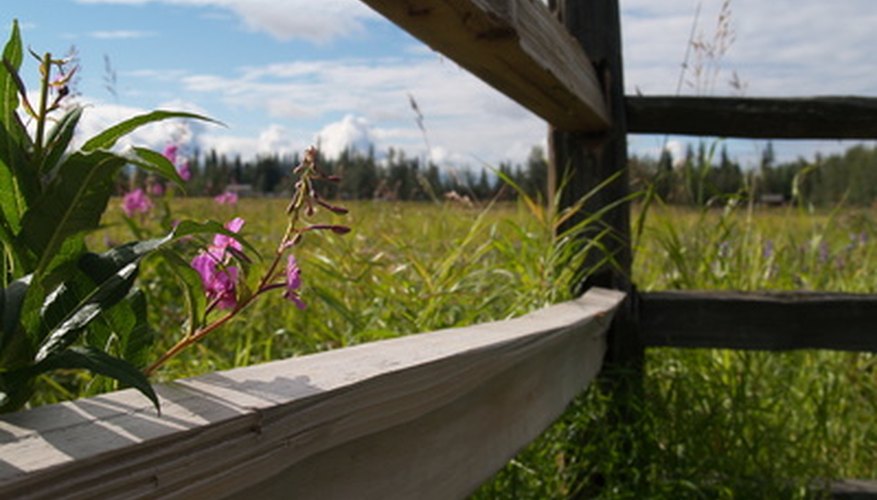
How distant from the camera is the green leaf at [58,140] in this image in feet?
2.44

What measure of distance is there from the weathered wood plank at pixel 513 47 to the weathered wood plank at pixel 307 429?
0.46 meters

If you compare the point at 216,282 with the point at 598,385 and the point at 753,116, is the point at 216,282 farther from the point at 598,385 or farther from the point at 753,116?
the point at 753,116

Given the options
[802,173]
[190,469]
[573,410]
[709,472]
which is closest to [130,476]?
[190,469]

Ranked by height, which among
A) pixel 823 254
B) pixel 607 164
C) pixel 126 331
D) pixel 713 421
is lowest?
pixel 713 421

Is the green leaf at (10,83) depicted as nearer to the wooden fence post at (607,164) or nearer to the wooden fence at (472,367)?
the wooden fence at (472,367)

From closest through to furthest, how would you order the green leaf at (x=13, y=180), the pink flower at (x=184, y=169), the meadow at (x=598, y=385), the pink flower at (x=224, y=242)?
the green leaf at (x=13, y=180) < the pink flower at (x=224, y=242) < the meadow at (x=598, y=385) < the pink flower at (x=184, y=169)

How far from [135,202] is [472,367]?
2.70 m

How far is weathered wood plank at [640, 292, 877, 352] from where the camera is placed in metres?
2.84

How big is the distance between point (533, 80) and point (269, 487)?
132 centimetres

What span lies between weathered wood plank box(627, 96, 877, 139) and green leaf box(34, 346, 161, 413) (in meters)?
2.39

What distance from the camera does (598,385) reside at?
2764 millimetres

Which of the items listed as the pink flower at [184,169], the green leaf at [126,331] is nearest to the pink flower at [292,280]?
the green leaf at [126,331]

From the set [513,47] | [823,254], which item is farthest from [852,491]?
[823,254]

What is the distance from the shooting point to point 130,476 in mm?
596
